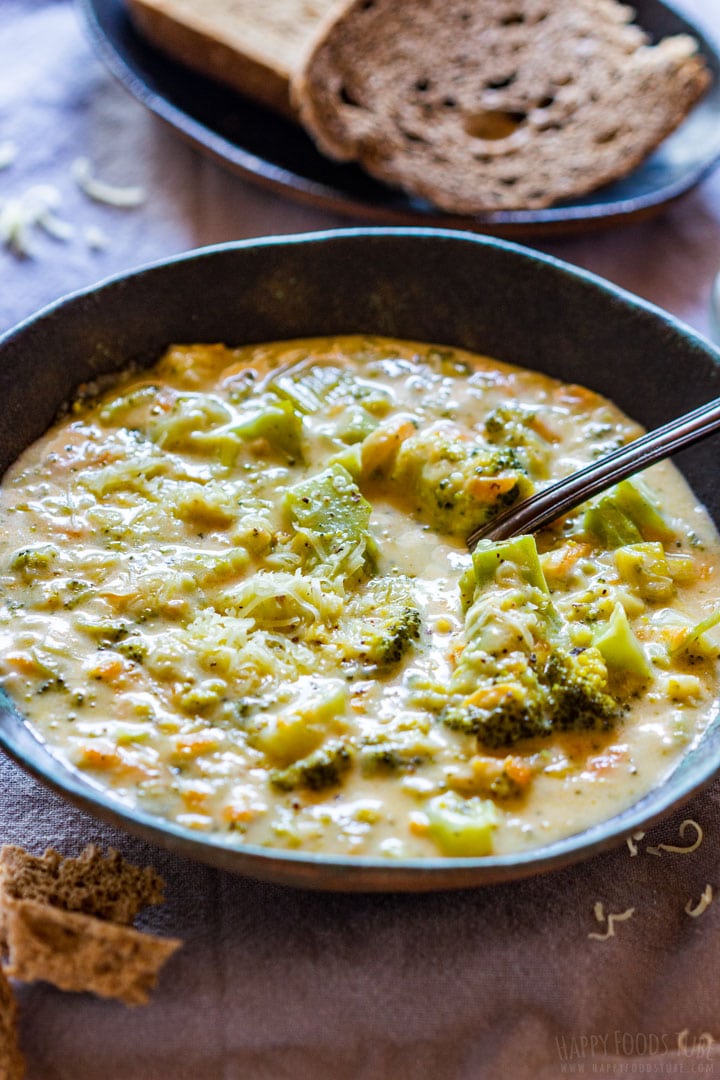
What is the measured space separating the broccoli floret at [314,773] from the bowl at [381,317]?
1494 mm

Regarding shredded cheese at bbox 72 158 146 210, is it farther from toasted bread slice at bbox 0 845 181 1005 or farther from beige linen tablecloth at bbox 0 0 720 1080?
toasted bread slice at bbox 0 845 181 1005

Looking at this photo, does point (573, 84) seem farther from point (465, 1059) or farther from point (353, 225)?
point (465, 1059)

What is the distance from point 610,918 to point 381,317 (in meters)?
2.30

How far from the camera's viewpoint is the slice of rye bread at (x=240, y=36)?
4883mm

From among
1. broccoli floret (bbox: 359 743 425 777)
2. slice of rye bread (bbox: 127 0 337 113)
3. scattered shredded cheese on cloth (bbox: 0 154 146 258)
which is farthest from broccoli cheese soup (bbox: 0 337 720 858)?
slice of rye bread (bbox: 127 0 337 113)

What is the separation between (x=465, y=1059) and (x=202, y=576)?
1436mm

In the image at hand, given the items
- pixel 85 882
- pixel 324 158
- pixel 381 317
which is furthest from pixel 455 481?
pixel 324 158

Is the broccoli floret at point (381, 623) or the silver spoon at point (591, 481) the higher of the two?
the silver spoon at point (591, 481)

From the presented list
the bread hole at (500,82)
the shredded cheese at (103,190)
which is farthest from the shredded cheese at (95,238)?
the bread hole at (500,82)

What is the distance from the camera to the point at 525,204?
4602 mm

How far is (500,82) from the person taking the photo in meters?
4.95

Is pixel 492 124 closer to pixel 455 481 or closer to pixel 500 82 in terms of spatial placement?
pixel 500 82

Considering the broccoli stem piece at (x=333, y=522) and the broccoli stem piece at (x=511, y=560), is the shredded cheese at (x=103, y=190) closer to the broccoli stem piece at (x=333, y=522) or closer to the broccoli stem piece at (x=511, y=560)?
Result: the broccoli stem piece at (x=333, y=522)

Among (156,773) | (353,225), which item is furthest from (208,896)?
(353,225)
